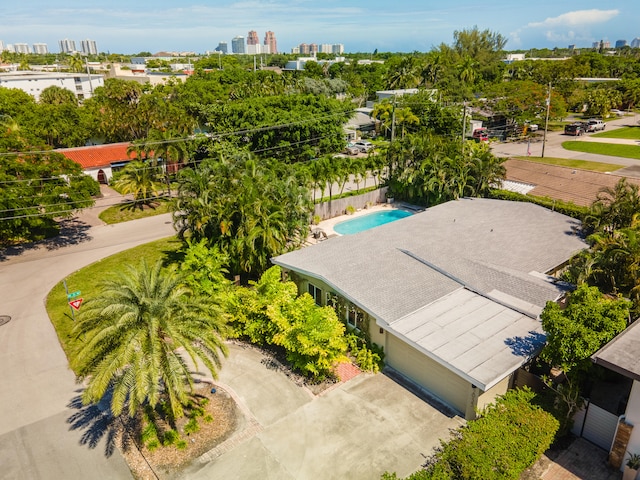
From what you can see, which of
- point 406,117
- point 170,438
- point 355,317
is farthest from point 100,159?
point 170,438

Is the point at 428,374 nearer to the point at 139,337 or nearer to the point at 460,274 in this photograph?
the point at 460,274

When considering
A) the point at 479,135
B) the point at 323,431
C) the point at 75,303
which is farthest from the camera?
the point at 479,135

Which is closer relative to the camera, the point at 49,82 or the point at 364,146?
the point at 364,146

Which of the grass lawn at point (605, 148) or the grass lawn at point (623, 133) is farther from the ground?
the grass lawn at point (623, 133)

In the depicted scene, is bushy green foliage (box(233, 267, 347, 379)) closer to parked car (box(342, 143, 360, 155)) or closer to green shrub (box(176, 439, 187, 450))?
green shrub (box(176, 439, 187, 450))

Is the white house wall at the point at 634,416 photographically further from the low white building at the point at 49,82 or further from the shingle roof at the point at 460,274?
the low white building at the point at 49,82

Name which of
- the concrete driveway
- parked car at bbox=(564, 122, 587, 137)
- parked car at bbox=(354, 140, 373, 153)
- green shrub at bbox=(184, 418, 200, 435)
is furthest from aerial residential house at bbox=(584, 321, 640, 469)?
parked car at bbox=(564, 122, 587, 137)

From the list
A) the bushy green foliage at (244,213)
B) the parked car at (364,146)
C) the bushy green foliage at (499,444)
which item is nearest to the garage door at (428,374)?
the bushy green foliage at (499,444)
